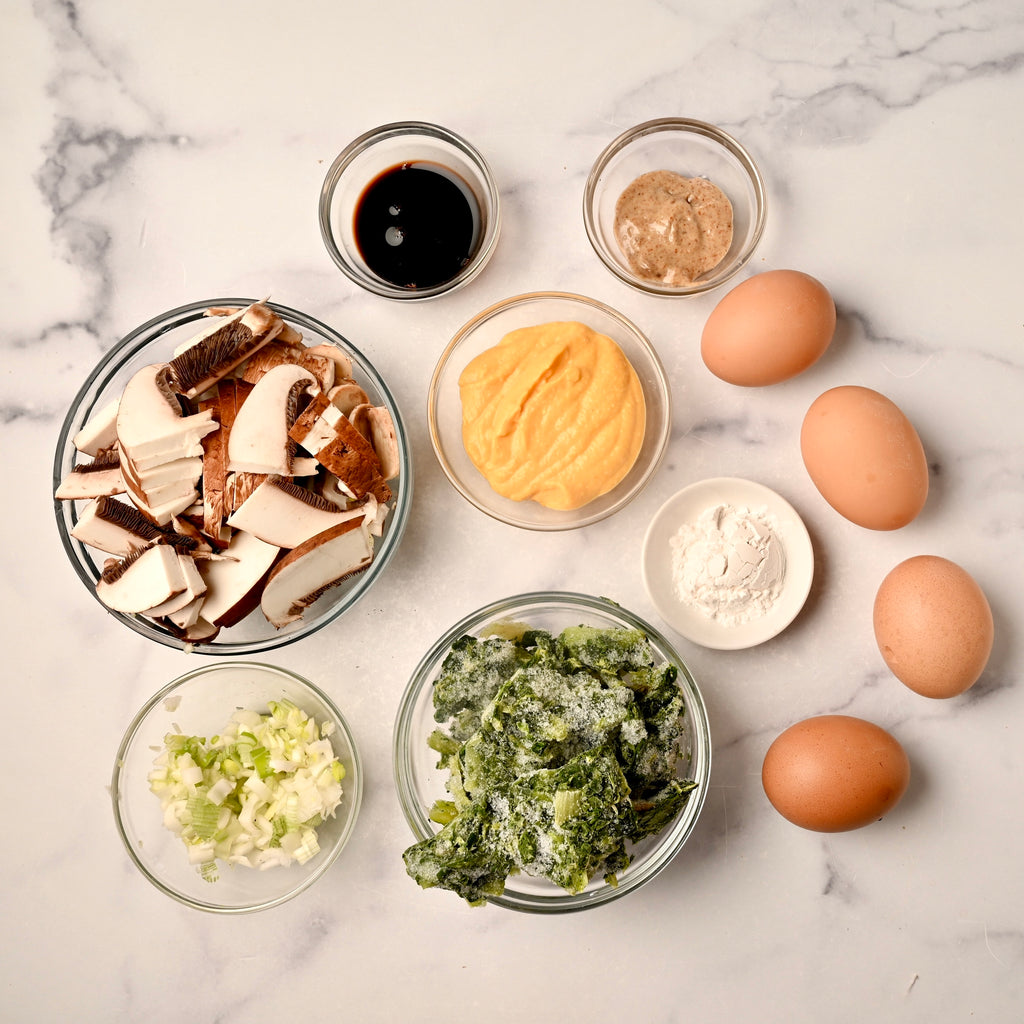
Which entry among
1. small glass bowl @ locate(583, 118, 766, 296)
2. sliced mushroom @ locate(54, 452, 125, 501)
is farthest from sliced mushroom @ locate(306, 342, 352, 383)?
small glass bowl @ locate(583, 118, 766, 296)

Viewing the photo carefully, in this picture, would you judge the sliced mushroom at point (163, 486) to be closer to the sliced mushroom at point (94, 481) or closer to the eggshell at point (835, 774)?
the sliced mushroom at point (94, 481)

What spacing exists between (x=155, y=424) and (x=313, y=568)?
0.40 m

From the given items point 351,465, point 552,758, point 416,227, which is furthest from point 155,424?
point 552,758

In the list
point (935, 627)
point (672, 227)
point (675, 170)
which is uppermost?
point (675, 170)

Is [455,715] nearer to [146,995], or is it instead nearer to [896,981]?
[146,995]

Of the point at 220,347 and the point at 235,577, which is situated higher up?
the point at 220,347

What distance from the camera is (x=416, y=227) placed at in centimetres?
173

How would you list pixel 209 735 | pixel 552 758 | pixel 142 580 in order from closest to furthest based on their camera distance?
pixel 552 758, pixel 142 580, pixel 209 735

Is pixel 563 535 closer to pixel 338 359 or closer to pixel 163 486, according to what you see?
pixel 338 359

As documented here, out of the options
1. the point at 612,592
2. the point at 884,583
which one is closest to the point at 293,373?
the point at 612,592

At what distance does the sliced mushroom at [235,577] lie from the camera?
155 cm

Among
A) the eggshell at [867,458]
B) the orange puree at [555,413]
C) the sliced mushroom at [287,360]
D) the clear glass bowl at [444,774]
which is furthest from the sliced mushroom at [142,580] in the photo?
the eggshell at [867,458]

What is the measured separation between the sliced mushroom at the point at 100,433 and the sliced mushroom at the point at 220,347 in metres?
0.15

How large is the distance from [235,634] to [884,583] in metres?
1.33
